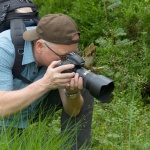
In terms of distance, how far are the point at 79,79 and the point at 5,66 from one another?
516mm

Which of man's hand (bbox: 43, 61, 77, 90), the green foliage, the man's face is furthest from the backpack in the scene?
the green foliage

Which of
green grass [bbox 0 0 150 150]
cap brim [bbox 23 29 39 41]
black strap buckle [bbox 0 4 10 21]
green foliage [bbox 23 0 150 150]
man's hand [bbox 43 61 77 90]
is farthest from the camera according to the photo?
green foliage [bbox 23 0 150 150]

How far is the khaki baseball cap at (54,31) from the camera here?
156 inches

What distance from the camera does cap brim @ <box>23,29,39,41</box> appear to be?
12.9 ft

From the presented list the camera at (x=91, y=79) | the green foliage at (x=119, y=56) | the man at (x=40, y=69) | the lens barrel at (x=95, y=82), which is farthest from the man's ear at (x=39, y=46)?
the green foliage at (x=119, y=56)

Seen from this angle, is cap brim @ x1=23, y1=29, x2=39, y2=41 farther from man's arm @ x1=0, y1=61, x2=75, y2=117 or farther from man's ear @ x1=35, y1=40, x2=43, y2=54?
man's arm @ x1=0, y1=61, x2=75, y2=117

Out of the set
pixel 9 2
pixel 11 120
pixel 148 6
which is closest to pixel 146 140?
pixel 11 120

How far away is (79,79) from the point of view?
3.78 meters

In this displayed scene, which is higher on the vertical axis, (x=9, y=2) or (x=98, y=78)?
(x=9, y=2)

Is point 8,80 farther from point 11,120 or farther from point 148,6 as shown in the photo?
point 148,6

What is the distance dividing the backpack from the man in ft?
0.11

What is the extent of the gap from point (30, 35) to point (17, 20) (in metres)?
0.21

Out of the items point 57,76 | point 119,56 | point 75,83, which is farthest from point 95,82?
point 119,56

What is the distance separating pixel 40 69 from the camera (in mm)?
4215
